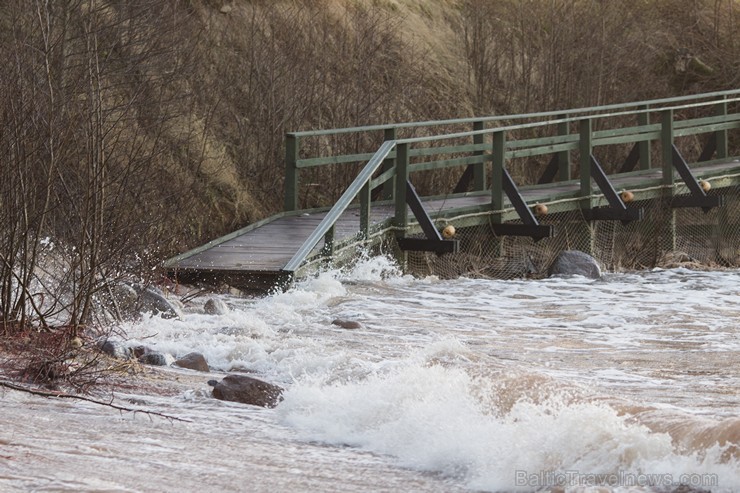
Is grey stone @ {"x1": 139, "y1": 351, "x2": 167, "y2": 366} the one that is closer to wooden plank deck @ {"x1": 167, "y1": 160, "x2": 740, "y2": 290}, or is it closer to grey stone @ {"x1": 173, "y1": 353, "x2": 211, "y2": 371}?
grey stone @ {"x1": 173, "y1": 353, "x2": 211, "y2": 371}

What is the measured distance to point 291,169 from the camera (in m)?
15.0

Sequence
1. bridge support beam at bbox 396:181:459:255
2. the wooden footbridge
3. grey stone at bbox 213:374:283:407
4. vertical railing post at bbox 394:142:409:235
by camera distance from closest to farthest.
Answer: grey stone at bbox 213:374:283:407 → the wooden footbridge → bridge support beam at bbox 396:181:459:255 → vertical railing post at bbox 394:142:409:235

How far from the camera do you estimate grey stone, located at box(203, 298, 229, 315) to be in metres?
10.8

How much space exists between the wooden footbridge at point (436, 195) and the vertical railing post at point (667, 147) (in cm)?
1

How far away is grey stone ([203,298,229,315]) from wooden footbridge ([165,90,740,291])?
859 millimetres

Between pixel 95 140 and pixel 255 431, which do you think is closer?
pixel 255 431

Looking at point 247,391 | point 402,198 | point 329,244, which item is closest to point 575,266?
point 402,198

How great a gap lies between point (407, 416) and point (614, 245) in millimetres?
10278

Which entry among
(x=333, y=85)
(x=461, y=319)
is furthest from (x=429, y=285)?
(x=333, y=85)

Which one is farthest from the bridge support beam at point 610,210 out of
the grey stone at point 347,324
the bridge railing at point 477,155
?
the grey stone at point 347,324

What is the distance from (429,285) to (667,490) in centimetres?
854

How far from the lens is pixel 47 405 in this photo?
6699 millimetres

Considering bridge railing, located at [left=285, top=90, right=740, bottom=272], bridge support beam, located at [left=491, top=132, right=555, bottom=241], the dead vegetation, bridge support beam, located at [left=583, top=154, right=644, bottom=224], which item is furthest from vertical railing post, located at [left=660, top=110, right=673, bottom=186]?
the dead vegetation

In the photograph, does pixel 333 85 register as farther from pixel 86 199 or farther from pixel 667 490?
pixel 667 490
